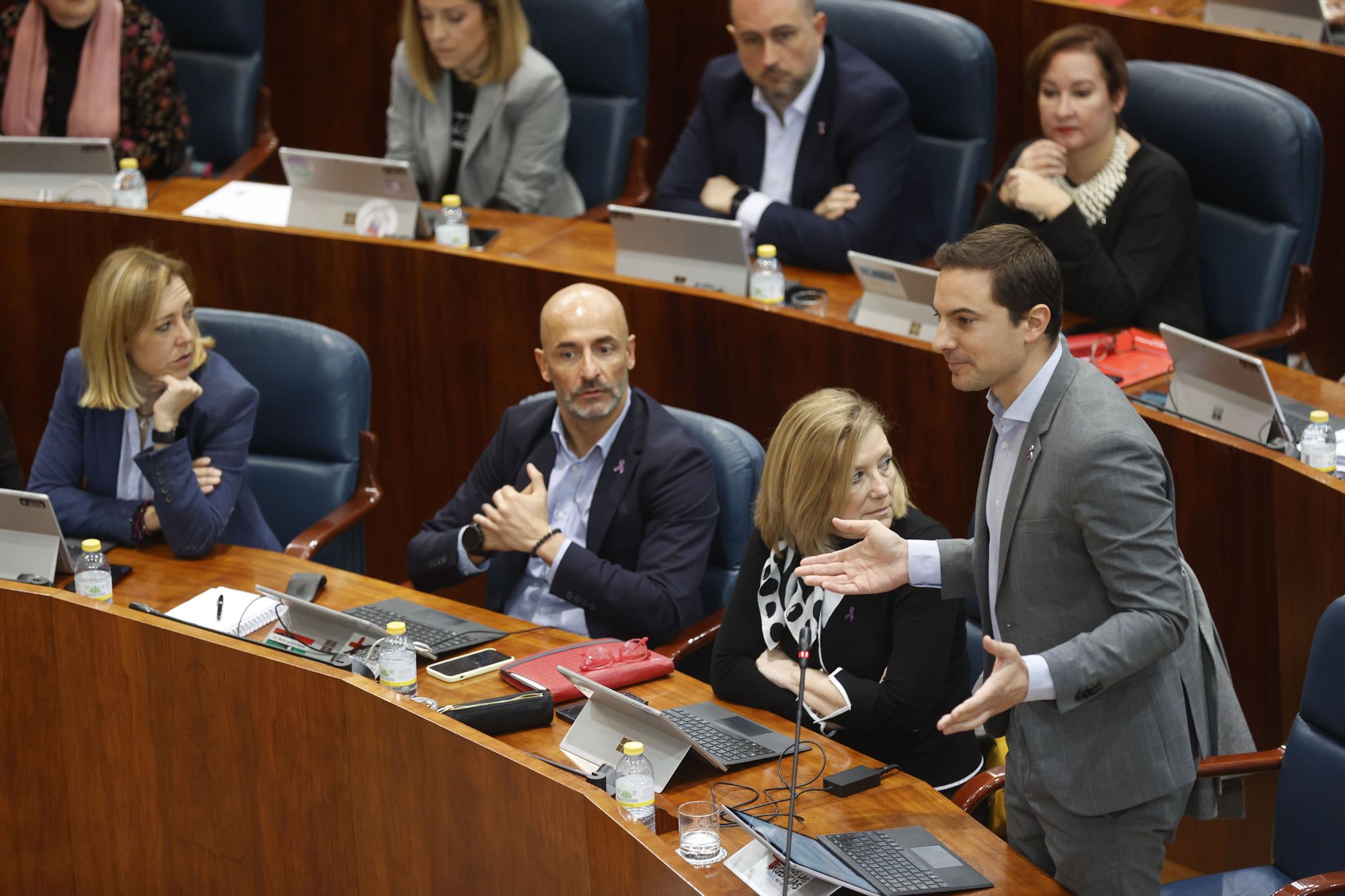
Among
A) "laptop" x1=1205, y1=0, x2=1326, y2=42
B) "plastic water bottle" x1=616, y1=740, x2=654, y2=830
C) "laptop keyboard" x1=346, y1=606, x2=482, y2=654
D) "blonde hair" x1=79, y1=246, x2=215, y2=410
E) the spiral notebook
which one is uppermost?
"laptop" x1=1205, y1=0, x2=1326, y2=42

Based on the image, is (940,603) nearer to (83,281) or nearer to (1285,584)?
(1285,584)

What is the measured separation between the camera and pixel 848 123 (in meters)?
3.74

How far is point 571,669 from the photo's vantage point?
251cm

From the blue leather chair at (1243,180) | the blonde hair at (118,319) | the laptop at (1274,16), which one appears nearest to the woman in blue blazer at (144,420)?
the blonde hair at (118,319)

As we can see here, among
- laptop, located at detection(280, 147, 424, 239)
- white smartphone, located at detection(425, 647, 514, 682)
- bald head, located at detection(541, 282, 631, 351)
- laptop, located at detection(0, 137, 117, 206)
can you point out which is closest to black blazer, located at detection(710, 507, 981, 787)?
white smartphone, located at detection(425, 647, 514, 682)

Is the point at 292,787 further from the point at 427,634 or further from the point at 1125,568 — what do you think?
the point at 1125,568

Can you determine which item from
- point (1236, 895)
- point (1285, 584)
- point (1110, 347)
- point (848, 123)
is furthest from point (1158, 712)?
point (848, 123)

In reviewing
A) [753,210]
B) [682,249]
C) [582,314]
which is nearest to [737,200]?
[753,210]

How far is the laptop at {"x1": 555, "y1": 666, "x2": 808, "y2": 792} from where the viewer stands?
2166 mm

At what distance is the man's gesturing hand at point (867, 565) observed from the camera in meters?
2.12

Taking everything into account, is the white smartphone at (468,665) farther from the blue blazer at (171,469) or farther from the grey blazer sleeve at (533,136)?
the grey blazer sleeve at (533,136)

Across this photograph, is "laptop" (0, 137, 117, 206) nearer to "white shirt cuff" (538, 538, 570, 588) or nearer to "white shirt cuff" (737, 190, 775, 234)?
"white shirt cuff" (737, 190, 775, 234)

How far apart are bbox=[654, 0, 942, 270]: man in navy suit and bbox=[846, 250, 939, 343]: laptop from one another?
0.39 metres

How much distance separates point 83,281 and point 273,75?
61.8 inches
